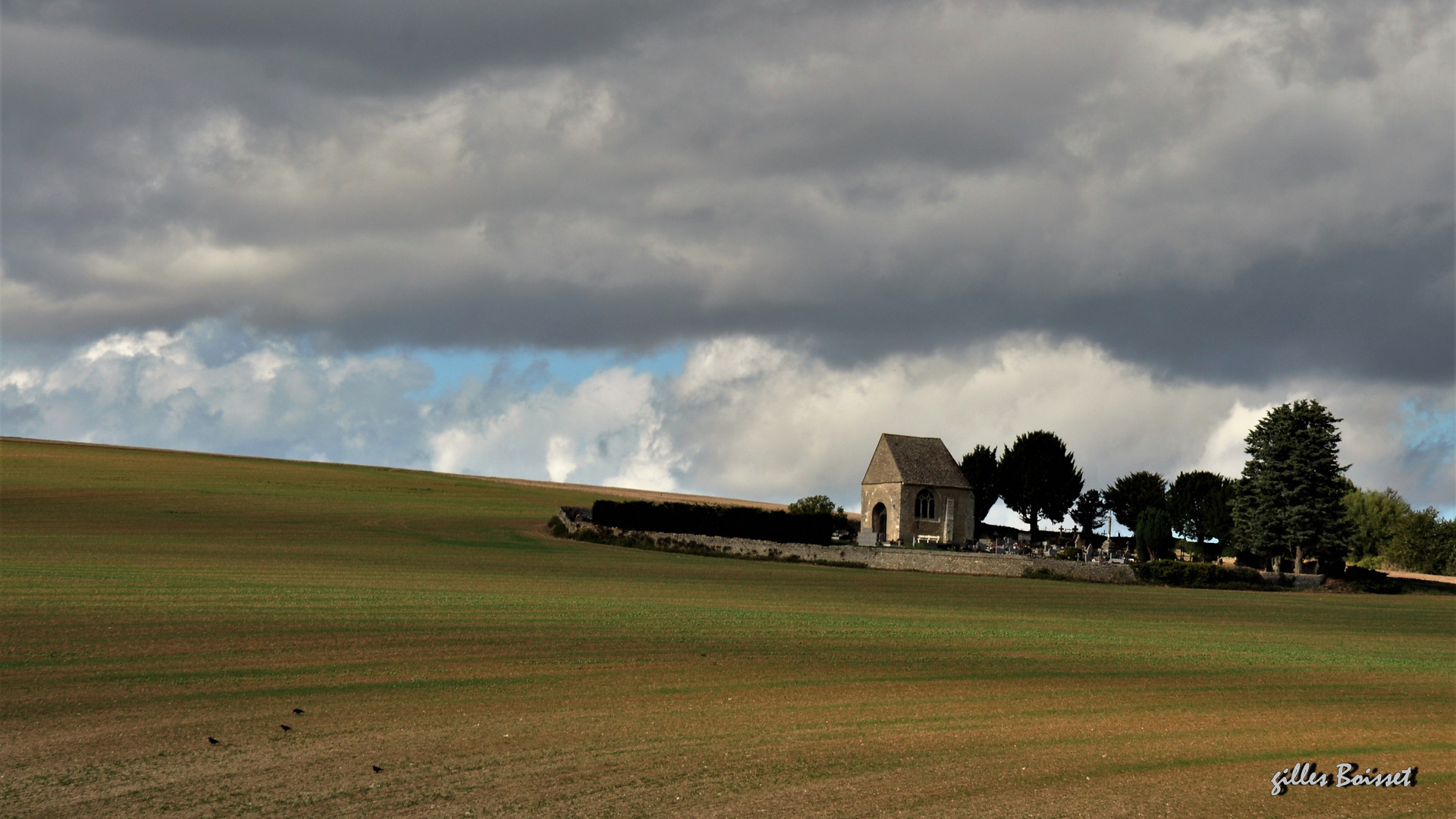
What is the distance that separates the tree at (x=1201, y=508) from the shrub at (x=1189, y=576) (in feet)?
106

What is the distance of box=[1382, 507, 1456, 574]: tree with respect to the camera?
9194 cm

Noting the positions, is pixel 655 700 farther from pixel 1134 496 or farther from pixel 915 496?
pixel 1134 496

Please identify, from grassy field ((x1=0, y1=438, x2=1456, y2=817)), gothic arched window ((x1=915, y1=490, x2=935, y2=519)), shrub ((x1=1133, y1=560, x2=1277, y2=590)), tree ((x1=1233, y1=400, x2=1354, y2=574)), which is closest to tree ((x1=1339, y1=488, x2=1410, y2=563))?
tree ((x1=1233, y1=400, x2=1354, y2=574))

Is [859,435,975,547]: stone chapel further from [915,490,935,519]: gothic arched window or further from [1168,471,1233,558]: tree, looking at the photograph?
[1168,471,1233,558]: tree

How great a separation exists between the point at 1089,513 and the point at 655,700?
85.4 meters

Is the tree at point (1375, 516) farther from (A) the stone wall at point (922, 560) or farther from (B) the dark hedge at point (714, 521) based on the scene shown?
(B) the dark hedge at point (714, 521)

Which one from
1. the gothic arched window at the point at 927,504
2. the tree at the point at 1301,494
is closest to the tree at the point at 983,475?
the gothic arched window at the point at 927,504

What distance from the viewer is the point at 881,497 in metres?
71.1

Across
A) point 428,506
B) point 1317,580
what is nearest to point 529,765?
point 1317,580

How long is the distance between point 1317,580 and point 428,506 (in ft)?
158

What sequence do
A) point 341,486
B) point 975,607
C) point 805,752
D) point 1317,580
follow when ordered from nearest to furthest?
point 805,752, point 975,607, point 1317,580, point 341,486

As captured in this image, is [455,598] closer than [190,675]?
No

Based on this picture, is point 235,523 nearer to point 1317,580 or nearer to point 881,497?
point 881,497
